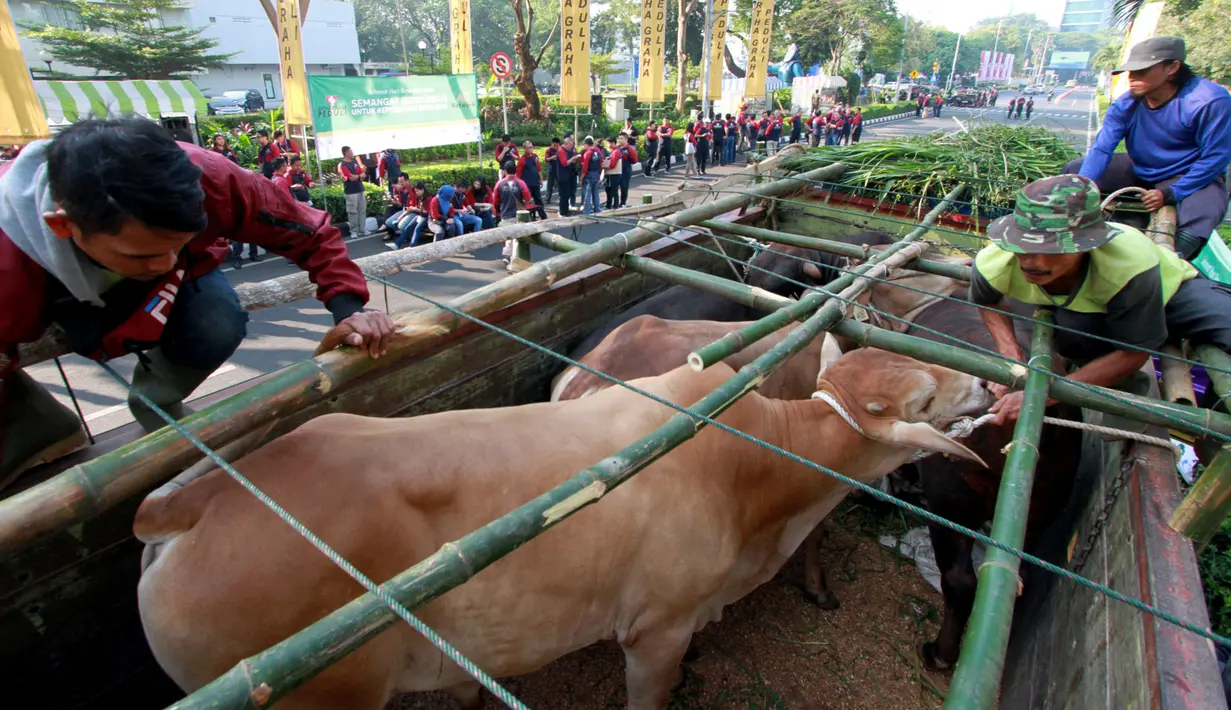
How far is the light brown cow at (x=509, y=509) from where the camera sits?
1.79 meters

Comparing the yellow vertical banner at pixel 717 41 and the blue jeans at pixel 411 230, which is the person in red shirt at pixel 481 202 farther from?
the yellow vertical banner at pixel 717 41

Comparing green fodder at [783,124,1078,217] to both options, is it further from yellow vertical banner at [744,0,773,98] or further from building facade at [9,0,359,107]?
building facade at [9,0,359,107]

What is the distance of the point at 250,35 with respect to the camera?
134 feet

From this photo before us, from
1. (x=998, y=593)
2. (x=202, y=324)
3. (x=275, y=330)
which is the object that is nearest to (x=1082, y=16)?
(x=275, y=330)

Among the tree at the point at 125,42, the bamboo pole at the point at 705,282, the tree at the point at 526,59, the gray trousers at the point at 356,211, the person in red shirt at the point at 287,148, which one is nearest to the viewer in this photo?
the bamboo pole at the point at 705,282

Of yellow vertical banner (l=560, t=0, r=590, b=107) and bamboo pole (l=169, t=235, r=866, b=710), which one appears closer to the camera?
bamboo pole (l=169, t=235, r=866, b=710)

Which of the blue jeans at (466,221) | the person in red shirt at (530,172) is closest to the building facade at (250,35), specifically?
the person in red shirt at (530,172)

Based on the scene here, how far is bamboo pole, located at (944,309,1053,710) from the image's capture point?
1.16m

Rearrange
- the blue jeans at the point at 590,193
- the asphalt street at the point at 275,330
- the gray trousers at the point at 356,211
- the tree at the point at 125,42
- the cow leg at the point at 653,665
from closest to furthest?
the cow leg at the point at 653,665
the asphalt street at the point at 275,330
the gray trousers at the point at 356,211
the blue jeans at the point at 590,193
the tree at the point at 125,42

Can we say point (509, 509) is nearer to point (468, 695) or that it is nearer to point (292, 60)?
point (468, 695)

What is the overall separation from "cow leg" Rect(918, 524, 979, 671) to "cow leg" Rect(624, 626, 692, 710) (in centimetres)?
146

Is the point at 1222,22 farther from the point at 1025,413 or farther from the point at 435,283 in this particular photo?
the point at 1025,413

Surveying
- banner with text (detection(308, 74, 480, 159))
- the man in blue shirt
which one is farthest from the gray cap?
banner with text (detection(308, 74, 480, 159))

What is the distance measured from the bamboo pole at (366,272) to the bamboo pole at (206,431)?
473 mm
